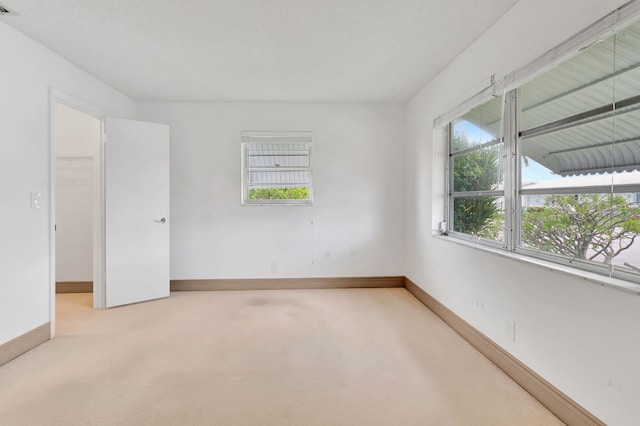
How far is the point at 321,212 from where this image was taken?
4.21 meters

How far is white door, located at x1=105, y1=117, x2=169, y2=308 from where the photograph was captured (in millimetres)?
3449

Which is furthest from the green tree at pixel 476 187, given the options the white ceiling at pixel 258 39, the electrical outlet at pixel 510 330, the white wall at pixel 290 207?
the white wall at pixel 290 207

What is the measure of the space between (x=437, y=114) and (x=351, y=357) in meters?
2.46

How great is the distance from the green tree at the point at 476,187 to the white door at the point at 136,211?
3.29m

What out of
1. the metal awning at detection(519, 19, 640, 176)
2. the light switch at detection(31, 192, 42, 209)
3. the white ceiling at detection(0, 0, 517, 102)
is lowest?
the light switch at detection(31, 192, 42, 209)

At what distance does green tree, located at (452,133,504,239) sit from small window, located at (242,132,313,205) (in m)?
1.85

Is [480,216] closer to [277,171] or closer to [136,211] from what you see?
[277,171]

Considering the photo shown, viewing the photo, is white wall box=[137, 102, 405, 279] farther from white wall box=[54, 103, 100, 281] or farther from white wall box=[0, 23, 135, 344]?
white wall box=[0, 23, 135, 344]

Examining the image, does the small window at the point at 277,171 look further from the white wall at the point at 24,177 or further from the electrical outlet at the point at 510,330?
the electrical outlet at the point at 510,330

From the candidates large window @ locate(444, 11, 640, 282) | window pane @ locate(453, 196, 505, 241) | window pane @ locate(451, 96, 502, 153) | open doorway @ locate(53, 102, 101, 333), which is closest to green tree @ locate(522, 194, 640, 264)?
large window @ locate(444, 11, 640, 282)

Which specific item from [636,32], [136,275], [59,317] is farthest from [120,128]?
[636,32]

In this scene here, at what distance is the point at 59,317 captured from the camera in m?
3.15

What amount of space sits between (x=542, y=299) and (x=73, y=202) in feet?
16.3

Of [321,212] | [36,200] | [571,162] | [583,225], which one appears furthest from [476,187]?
[36,200]
